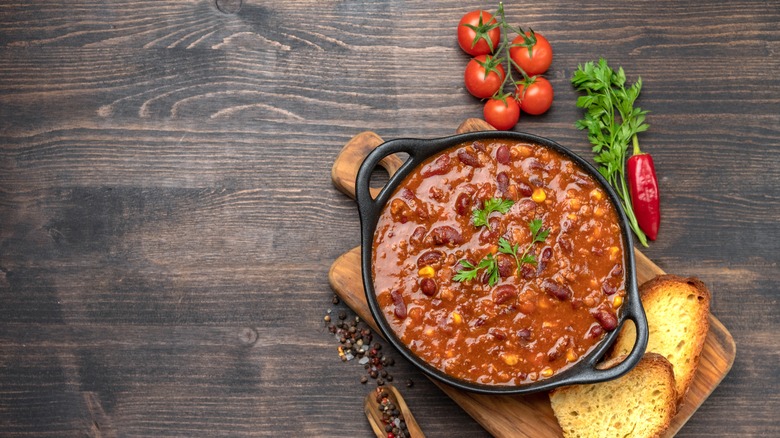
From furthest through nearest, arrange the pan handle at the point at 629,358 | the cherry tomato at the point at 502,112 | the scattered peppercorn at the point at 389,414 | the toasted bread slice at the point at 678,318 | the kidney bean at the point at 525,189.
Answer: the cherry tomato at the point at 502,112 < the scattered peppercorn at the point at 389,414 < the toasted bread slice at the point at 678,318 < the kidney bean at the point at 525,189 < the pan handle at the point at 629,358

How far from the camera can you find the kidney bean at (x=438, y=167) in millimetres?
3672

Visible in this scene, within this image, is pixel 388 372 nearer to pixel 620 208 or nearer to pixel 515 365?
pixel 515 365

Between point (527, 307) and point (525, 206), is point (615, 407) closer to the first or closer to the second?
point (527, 307)

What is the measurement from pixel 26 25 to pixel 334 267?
261cm

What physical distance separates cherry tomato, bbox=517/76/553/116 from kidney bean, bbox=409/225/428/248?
119cm

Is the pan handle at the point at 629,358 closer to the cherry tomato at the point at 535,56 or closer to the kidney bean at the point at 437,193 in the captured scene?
the kidney bean at the point at 437,193

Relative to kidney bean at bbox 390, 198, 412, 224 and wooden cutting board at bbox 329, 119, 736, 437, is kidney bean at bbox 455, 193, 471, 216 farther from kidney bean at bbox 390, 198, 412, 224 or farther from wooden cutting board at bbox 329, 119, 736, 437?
wooden cutting board at bbox 329, 119, 736, 437

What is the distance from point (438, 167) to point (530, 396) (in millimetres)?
1468

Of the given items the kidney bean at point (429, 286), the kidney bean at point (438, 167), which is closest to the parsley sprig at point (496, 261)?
the kidney bean at point (429, 286)

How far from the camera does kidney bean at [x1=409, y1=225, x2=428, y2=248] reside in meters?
3.59

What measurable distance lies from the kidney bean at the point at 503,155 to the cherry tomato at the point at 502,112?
0.53 meters

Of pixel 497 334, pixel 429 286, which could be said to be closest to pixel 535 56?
pixel 429 286

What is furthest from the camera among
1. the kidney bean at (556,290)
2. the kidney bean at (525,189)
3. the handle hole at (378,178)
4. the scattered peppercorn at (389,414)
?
the handle hole at (378,178)

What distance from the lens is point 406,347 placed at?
3.55 meters
